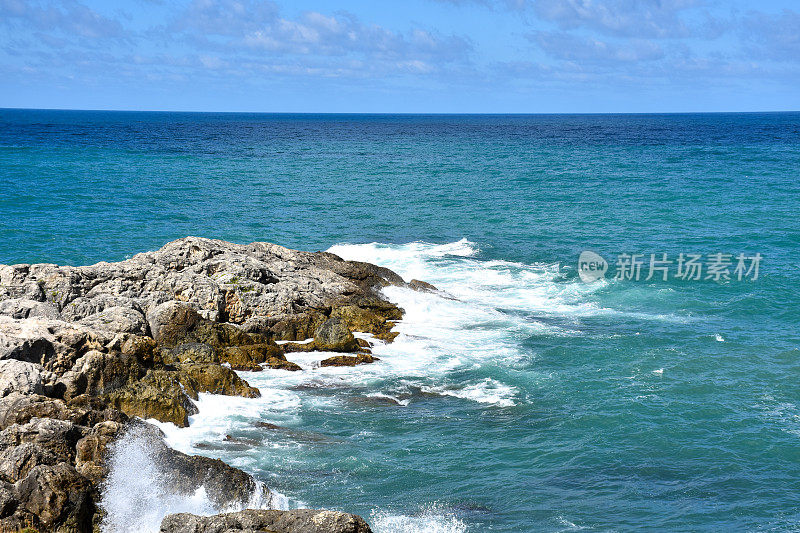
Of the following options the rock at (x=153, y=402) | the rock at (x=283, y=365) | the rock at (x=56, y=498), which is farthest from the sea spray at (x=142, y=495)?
the rock at (x=283, y=365)

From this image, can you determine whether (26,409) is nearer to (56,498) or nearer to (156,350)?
(56,498)

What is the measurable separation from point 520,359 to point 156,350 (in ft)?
37.0

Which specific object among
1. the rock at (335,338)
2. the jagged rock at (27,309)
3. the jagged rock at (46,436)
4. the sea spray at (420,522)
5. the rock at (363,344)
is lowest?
the sea spray at (420,522)

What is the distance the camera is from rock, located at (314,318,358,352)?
23.6 meters

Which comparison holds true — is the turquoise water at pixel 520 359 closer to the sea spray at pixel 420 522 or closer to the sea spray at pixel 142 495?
the sea spray at pixel 420 522

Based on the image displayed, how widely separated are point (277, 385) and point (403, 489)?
6632 mm

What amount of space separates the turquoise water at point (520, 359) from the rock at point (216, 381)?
55 cm

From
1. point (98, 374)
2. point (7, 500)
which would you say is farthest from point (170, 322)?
point (7, 500)

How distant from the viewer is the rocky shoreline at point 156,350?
40.8 ft

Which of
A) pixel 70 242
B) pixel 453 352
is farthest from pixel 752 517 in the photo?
pixel 70 242

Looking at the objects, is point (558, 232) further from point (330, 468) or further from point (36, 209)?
point (36, 209)

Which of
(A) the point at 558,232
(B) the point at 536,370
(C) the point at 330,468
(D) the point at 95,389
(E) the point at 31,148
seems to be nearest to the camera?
(C) the point at 330,468

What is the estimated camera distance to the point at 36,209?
165ft

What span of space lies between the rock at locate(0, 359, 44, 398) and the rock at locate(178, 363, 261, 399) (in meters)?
4.12
